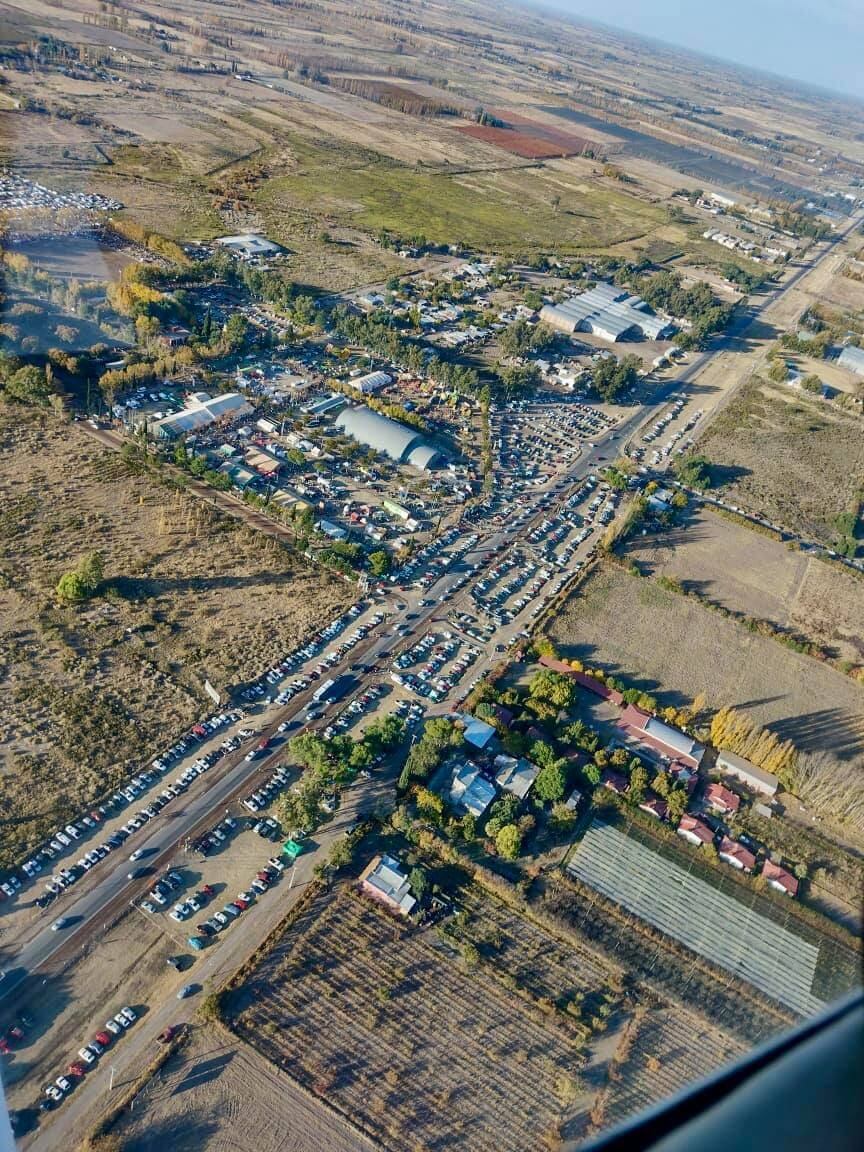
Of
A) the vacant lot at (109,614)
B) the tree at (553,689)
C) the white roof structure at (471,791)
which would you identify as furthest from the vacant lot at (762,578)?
the vacant lot at (109,614)

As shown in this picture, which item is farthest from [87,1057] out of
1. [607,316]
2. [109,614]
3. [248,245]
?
[607,316]

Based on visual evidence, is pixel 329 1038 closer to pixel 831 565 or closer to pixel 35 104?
pixel 831 565

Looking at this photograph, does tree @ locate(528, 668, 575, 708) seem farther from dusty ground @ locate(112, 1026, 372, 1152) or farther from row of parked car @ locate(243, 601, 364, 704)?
dusty ground @ locate(112, 1026, 372, 1152)

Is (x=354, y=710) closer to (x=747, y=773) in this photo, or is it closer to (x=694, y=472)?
(x=747, y=773)

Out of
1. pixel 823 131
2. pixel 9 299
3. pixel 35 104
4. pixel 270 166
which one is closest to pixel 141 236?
pixel 9 299

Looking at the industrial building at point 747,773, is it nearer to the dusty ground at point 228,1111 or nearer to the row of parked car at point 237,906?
the row of parked car at point 237,906
